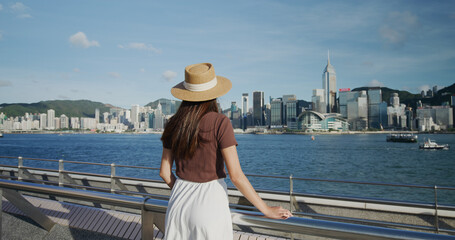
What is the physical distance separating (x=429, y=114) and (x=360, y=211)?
198 meters

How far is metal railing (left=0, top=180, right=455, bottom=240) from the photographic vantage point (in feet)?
3.67

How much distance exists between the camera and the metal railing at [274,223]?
1.12 m

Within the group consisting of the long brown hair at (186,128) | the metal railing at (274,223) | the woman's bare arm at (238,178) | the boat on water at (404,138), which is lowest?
the boat on water at (404,138)

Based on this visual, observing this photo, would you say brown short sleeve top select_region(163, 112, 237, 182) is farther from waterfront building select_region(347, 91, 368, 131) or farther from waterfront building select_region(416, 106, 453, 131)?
waterfront building select_region(347, 91, 368, 131)

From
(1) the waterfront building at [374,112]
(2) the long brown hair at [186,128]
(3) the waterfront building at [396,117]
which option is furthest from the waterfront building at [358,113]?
(2) the long brown hair at [186,128]

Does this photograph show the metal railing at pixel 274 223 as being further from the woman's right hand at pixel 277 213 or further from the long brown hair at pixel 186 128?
the long brown hair at pixel 186 128

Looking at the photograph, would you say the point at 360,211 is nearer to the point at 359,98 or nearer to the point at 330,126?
the point at 330,126

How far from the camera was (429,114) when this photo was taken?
173375 millimetres

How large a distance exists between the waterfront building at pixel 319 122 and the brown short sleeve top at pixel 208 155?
176 m

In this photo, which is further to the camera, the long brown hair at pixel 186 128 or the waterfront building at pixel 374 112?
the waterfront building at pixel 374 112

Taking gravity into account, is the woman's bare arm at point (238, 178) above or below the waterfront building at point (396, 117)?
below

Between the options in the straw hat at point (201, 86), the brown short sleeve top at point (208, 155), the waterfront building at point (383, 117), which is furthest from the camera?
the waterfront building at point (383, 117)

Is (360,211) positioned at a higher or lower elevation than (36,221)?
Result: lower

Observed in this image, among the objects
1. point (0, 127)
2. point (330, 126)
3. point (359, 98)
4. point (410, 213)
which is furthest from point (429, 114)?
point (0, 127)
